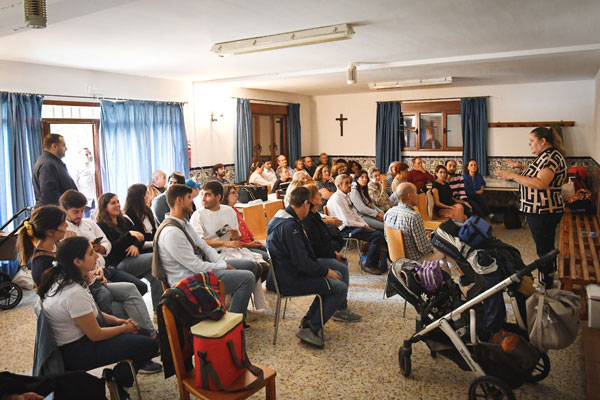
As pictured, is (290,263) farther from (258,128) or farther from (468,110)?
(468,110)

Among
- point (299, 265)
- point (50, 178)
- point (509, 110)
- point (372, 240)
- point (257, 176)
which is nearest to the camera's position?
point (299, 265)

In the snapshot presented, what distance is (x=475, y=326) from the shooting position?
2.70 m

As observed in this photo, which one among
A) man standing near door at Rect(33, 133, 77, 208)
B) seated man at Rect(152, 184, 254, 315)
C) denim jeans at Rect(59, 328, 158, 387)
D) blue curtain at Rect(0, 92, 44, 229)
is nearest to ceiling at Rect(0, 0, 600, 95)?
blue curtain at Rect(0, 92, 44, 229)

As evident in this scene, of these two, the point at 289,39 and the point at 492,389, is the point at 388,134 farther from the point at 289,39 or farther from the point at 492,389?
the point at 492,389

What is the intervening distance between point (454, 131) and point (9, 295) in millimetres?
8427

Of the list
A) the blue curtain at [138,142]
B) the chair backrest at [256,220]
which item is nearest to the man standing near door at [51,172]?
the blue curtain at [138,142]

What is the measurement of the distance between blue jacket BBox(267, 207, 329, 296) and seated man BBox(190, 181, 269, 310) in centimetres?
51

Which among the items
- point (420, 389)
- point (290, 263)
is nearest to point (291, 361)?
point (290, 263)

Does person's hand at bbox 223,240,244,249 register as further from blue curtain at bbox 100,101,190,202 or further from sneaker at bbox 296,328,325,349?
blue curtain at bbox 100,101,190,202

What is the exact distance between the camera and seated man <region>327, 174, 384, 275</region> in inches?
209

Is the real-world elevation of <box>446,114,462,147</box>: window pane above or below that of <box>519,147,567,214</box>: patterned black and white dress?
above

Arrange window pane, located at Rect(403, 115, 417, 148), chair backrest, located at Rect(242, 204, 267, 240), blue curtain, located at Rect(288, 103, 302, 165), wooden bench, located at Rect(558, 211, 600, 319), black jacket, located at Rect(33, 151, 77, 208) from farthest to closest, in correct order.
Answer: blue curtain, located at Rect(288, 103, 302, 165) < window pane, located at Rect(403, 115, 417, 148) < chair backrest, located at Rect(242, 204, 267, 240) < black jacket, located at Rect(33, 151, 77, 208) < wooden bench, located at Rect(558, 211, 600, 319)

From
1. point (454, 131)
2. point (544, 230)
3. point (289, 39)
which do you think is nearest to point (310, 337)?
point (544, 230)

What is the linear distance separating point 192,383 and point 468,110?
28.9ft
